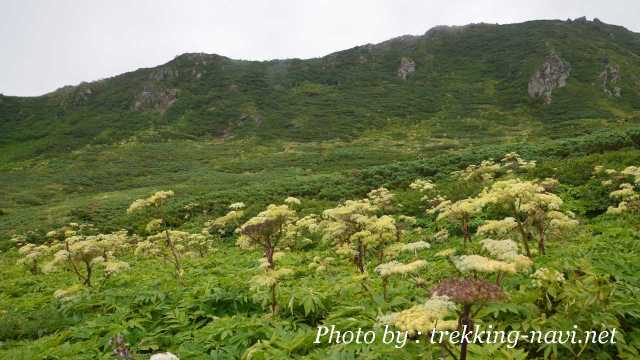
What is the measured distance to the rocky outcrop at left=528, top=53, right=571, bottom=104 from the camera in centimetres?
9096

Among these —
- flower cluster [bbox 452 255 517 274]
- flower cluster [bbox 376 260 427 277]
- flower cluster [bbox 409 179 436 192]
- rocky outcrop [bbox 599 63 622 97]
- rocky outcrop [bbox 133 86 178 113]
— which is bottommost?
flower cluster [bbox 409 179 436 192]

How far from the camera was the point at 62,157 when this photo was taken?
261ft

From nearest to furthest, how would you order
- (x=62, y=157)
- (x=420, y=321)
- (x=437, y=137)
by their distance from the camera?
(x=420, y=321) < (x=437, y=137) < (x=62, y=157)

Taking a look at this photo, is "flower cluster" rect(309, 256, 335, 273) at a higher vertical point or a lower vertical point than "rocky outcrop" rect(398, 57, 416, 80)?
lower

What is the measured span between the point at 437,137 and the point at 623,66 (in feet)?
171

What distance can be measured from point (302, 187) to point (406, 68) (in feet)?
289

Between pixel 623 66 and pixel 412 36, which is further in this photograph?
pixel 412 36

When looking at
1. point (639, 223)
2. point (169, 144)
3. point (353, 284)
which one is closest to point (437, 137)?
point (169, 144)

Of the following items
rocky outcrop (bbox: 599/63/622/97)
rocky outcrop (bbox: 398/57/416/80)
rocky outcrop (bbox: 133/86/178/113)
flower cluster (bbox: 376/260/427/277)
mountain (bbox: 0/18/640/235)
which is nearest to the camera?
flower cluster (bbox: 376/260/427/277)

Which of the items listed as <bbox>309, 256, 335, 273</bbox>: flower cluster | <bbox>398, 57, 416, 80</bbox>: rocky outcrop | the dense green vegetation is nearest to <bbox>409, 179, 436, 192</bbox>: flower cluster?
the dense green vegetation

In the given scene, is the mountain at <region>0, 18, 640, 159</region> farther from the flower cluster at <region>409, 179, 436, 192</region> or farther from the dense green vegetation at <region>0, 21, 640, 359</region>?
the flower cluster at <region>409, 179, 436, 192</region>

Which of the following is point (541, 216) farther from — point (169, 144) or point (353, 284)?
point (169, 144)

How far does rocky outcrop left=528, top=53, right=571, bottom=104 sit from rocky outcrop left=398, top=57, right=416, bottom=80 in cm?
2789

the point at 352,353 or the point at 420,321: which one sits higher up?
the point at 420,321
